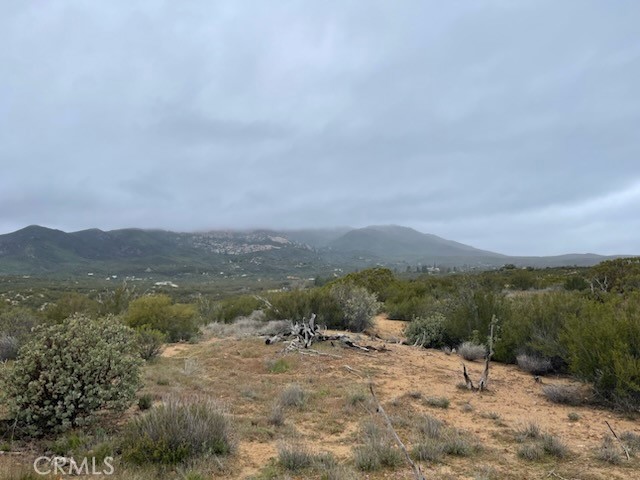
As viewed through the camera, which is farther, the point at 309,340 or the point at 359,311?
the point at 359,311

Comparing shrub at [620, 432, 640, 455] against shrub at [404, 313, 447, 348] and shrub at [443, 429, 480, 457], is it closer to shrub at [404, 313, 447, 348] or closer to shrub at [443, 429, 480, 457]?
shrub at [443, 429, 480, 457]

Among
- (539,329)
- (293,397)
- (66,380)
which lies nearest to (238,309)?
(539,329)

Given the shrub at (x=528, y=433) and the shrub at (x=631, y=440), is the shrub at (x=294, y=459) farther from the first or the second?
the shrub at (x=631, y=440)

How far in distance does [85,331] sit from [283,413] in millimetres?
3573

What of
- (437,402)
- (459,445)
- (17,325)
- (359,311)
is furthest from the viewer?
(359,311)

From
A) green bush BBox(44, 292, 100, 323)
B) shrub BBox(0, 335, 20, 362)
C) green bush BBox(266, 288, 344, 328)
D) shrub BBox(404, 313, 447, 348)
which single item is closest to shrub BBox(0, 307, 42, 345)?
shrub BBox(0, 335, 20, 362)

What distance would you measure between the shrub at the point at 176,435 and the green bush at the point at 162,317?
39.1 feet

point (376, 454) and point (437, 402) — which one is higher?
point (376, 454)

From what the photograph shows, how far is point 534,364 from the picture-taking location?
1115 centimetres

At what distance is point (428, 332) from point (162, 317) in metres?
10.9

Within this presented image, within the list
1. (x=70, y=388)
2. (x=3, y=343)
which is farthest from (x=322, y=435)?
(x=3, y=343)

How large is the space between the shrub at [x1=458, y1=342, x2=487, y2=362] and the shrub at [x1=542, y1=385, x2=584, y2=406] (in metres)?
4.11

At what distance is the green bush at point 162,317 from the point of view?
16797mm

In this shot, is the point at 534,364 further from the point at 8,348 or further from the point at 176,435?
the point at 8,348
